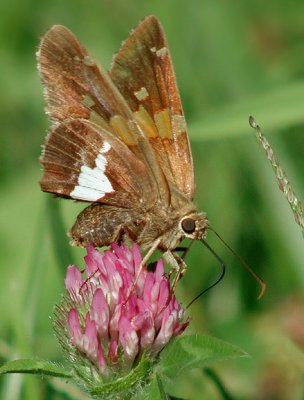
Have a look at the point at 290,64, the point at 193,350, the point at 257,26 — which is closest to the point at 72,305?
the point at 193,350

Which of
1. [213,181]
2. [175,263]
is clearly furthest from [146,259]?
[213,181]

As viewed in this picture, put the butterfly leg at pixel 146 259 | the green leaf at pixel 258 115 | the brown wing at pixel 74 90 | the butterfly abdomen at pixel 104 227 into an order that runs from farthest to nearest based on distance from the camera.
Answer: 1. the green leaf at pixel 258 115
2. the brown wing at pixel 74 90
3. the butterfly abdomen at pixel 104 227
4. the butterfly leg at pixel 146 259

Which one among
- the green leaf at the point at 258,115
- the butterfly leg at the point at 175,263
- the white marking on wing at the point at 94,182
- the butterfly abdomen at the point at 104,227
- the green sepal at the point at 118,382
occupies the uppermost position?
the green leaf at the point at 258,115

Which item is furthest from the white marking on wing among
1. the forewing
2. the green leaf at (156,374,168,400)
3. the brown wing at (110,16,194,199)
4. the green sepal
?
the green leaf at (156,374,168,400)

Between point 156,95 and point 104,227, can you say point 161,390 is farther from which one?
point 156,95

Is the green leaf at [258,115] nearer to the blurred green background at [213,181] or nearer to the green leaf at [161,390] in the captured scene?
the blurred green background at [213,181]

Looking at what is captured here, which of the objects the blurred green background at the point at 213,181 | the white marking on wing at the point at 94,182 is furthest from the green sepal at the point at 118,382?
the white marking on wing at the point at 94,182

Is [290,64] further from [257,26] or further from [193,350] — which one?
[193,350]
